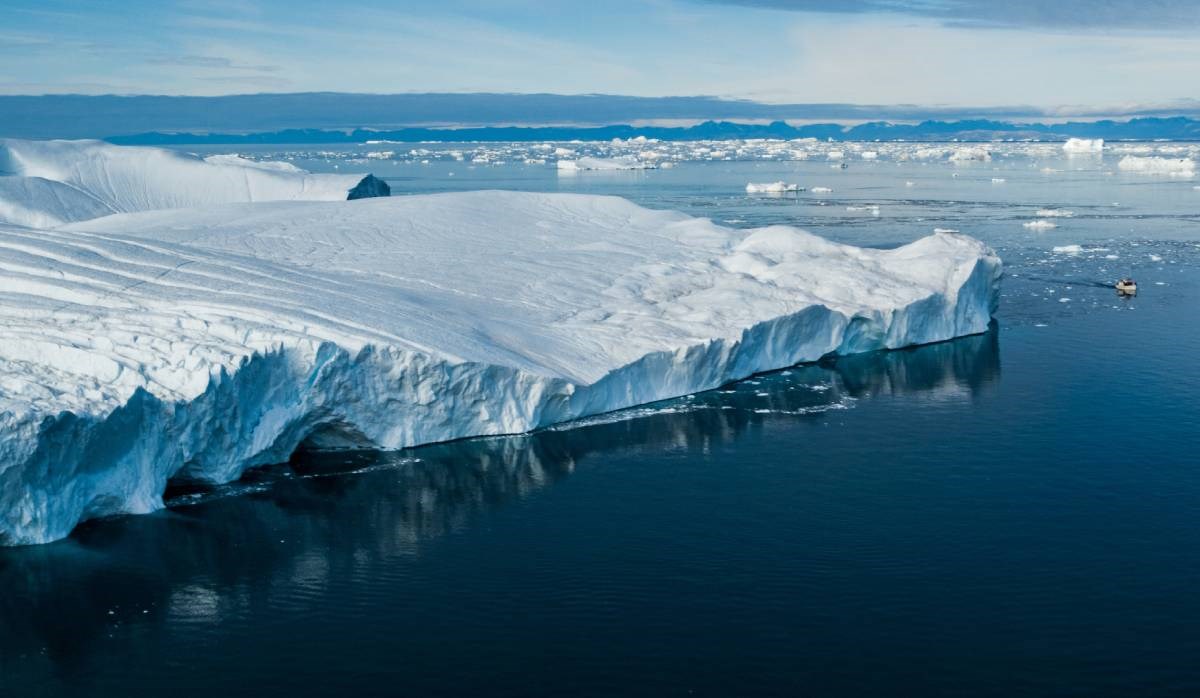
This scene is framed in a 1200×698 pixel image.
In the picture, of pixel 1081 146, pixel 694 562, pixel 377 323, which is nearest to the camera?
pixel 694 562

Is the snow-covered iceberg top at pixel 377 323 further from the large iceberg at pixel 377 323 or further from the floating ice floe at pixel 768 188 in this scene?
the floating ice floe at pixel 768 188

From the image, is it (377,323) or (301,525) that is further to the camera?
(377,323)

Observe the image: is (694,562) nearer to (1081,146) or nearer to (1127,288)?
(1127,288)

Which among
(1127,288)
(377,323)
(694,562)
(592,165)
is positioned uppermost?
(592,165)

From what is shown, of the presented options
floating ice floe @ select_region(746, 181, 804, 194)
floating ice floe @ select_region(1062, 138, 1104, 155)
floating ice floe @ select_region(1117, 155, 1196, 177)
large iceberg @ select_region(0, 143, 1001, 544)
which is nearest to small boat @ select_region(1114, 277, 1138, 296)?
large iceberg @ select_region(0, 143, 1001, 544)

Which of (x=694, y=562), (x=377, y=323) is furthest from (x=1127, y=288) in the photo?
(x=377, y=323)

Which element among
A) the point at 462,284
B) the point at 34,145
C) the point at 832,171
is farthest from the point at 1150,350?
the point at 832,171
